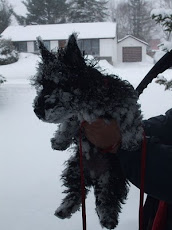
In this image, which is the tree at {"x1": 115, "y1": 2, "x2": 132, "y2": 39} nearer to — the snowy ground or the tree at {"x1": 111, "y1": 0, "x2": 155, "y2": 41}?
the tree at {"x1": 111, "y1": 0, "x2": 155, "y2": 41}

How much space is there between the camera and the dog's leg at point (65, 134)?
3.84ft

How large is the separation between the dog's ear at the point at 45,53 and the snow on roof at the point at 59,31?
2613 cm

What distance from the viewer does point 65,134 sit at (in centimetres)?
120

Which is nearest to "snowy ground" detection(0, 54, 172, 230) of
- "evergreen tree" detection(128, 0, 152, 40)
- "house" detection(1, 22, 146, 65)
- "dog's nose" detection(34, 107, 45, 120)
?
"dog's nose" detection(34, 107, 45, 120)

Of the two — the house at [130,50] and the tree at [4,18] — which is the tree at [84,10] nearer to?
the house at [130,50]

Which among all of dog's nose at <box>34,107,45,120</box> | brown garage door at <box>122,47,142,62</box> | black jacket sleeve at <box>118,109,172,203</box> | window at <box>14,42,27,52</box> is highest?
window at <box>14,42,27,52</box>

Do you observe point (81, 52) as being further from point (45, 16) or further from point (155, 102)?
point (45, 16)

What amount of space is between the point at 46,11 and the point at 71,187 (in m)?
34.8

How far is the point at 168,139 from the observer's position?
127cm

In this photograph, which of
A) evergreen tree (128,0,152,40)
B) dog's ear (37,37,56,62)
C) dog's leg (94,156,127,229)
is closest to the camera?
dog's ear (37,37,56,62)

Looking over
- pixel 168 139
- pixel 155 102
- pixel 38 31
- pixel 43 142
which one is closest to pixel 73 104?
pixel 168 139

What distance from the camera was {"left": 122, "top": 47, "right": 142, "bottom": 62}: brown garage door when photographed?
28922 millimetres

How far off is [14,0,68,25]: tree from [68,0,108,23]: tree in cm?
88

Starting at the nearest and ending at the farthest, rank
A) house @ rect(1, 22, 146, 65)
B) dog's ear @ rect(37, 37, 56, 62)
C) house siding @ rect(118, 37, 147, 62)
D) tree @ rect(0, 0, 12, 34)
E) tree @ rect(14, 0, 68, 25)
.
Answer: dog's ear @ rect(37, 37, 56, 62) < house @ rect(1, 22, 146, 65) < house siding @ rect(118, 37, 147, 62) < tree @ rect(14, 0, 68, 25) < tree @ rect(0, 0, 12, 34)
